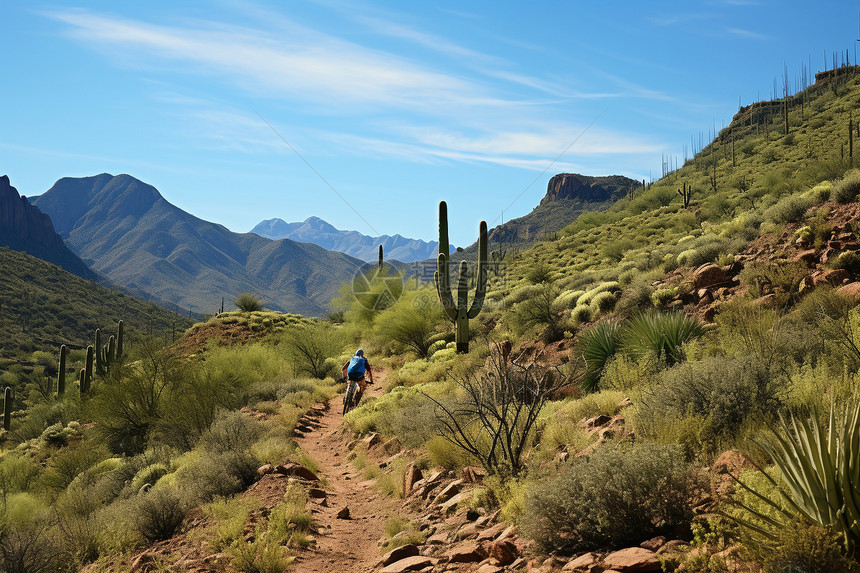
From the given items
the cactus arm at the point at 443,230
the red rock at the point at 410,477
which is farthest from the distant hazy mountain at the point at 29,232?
the red rock at the point at 410,477

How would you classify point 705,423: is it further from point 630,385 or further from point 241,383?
point 241,383

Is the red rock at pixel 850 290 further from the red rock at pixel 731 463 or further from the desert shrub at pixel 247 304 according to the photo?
the desert shrub at pixel 247 304

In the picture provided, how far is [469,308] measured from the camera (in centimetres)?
1970

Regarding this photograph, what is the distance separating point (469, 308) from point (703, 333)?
32.3 feet

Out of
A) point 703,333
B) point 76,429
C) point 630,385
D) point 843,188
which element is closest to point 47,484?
point 76,429

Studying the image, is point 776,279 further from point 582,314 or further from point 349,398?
point 349,398

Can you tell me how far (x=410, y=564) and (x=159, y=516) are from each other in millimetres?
4330

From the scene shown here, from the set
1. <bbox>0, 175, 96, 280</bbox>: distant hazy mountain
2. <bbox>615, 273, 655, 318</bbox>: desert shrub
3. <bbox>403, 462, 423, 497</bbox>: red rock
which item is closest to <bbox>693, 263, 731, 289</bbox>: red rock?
<bbox>615, 273, 655, 318</bbox>: desert shrub

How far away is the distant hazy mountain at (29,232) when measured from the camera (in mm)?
152750

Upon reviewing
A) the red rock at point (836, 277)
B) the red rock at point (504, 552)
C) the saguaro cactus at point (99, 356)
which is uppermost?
the red rock at point (836, 277)

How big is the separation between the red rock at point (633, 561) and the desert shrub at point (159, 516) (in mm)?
6428

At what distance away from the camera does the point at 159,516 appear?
313 inches

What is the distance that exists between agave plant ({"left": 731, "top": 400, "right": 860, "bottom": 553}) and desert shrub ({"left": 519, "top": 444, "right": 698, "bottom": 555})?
2.08 ft

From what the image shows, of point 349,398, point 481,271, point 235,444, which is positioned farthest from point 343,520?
point 481,271
